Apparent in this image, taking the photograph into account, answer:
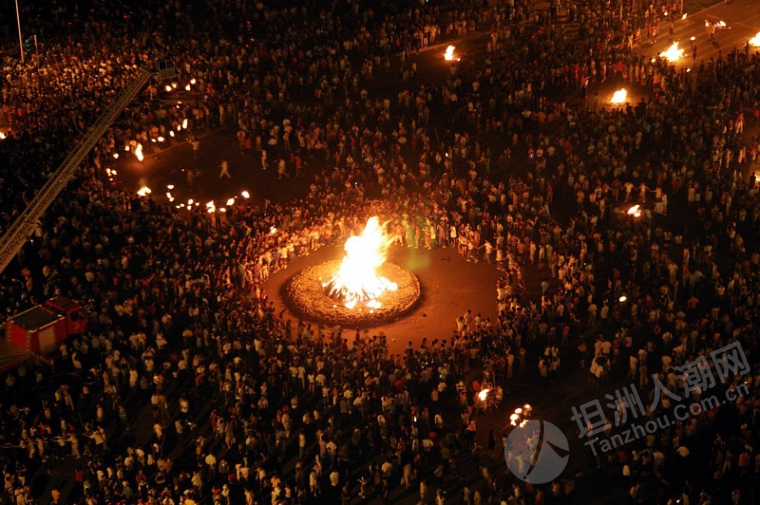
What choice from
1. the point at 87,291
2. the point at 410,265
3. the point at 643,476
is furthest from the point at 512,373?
the point at 87,291

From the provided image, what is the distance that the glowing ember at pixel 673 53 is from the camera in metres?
55.7

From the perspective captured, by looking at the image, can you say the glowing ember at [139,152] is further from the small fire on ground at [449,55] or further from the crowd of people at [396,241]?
the small fire on ground at [449,55]

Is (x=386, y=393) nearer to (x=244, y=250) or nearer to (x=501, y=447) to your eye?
(x=501, y=447)

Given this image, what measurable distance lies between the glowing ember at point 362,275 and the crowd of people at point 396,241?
62.4 inches

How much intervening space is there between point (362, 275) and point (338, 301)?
1.67 metres

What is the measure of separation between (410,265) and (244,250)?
669 centimetres

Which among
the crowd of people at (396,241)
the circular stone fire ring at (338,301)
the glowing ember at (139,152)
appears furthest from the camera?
the glowing ember at (139,152)

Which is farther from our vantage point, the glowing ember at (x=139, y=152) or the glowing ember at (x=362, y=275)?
the glowing ember at (x=139, y=152)

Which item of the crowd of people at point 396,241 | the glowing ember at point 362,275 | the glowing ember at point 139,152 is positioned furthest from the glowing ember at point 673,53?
the glowing ember at point 139,152

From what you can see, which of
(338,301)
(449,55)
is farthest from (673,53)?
(338,301)

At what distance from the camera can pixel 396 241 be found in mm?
44062

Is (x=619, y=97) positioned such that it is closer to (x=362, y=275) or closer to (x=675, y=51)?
(x=675, y=51)

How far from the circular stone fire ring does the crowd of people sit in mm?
838

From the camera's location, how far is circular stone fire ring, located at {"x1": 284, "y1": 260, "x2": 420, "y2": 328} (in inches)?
1528
